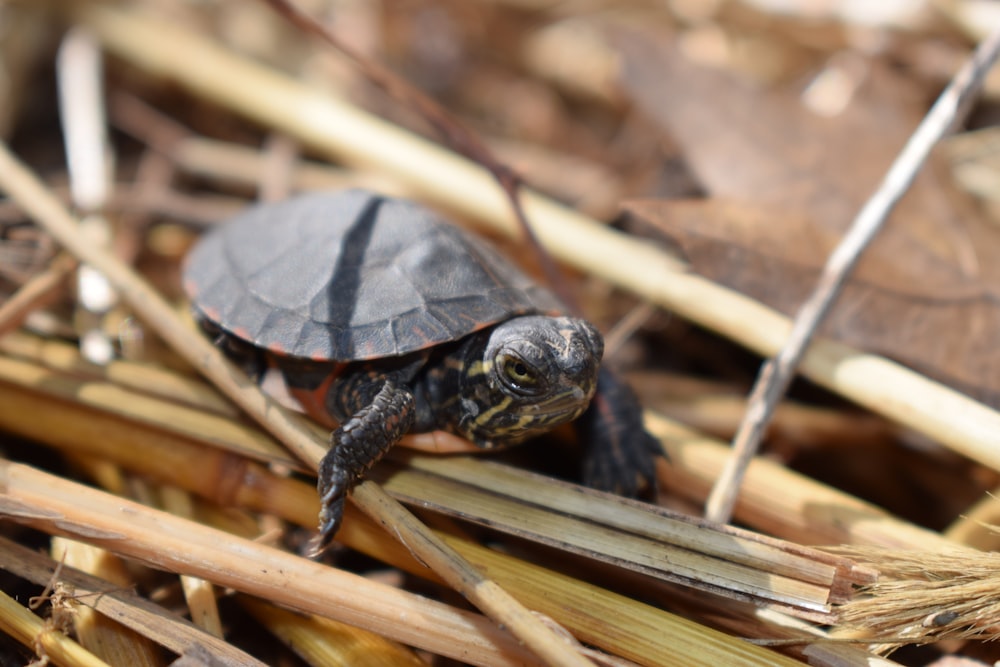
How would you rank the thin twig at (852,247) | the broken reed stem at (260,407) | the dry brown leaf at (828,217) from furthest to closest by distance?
the dry brown leaf at (828,217) < the thin twig at (852,247) < the broken reed stem at (260,407)

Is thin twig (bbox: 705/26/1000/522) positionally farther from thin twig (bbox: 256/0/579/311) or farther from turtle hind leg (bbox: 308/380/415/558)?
turtle hind leg (bbox: 308/380/415/558)

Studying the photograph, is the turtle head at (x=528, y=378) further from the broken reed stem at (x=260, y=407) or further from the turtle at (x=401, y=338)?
the broken reed stem at (x=260, y=407)

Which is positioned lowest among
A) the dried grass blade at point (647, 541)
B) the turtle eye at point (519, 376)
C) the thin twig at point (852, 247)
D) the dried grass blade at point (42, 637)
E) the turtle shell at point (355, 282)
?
the dried grass blade at point (42, 637)

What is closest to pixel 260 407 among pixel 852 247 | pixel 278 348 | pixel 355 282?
pixel 278 348

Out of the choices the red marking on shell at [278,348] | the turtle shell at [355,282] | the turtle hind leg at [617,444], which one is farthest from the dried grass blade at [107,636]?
the turtle hind leg at [617,444]

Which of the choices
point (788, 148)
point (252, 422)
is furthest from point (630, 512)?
point (788, 148)

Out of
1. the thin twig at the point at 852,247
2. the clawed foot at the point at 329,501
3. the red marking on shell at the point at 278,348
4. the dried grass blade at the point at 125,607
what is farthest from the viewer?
the thin twig at the point at 852,247
